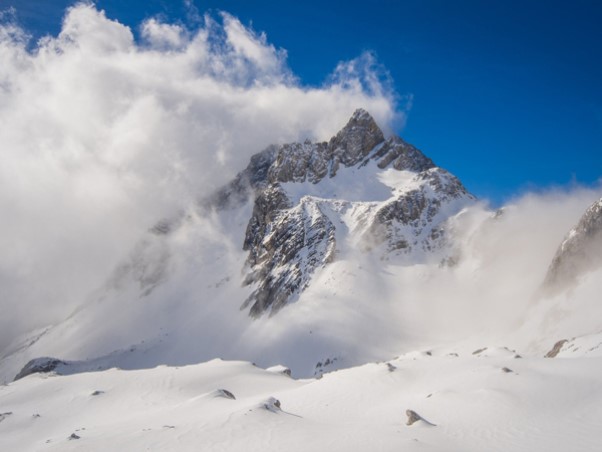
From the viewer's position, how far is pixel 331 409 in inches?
1092

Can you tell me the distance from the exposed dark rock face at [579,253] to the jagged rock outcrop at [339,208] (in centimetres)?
3841

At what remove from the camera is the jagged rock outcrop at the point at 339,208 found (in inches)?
4358

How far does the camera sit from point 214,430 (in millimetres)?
20016

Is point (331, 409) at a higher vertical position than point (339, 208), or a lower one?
lower

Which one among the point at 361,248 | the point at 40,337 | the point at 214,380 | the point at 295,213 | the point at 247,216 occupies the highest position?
the point at 247,216

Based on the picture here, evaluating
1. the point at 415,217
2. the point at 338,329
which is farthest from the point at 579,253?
the point at 415,217

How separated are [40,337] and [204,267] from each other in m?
77.5

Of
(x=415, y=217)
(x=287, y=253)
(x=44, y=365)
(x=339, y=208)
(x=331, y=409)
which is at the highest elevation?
(x=339, y=208)

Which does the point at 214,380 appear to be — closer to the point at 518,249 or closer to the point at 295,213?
the point at 518,249

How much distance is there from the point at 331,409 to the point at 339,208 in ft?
331

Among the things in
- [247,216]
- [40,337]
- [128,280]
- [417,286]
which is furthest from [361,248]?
[40,337]

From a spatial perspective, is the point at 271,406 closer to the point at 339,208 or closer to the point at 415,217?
the point at 415,217

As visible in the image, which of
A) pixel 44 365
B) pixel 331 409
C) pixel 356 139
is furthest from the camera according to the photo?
pixel 356 139

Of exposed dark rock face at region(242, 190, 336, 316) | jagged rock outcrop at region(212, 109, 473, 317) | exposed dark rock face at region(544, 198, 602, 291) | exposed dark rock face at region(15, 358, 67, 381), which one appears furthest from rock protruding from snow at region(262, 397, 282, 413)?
exposed dark rock face at region(15, 358, 67, 381)
